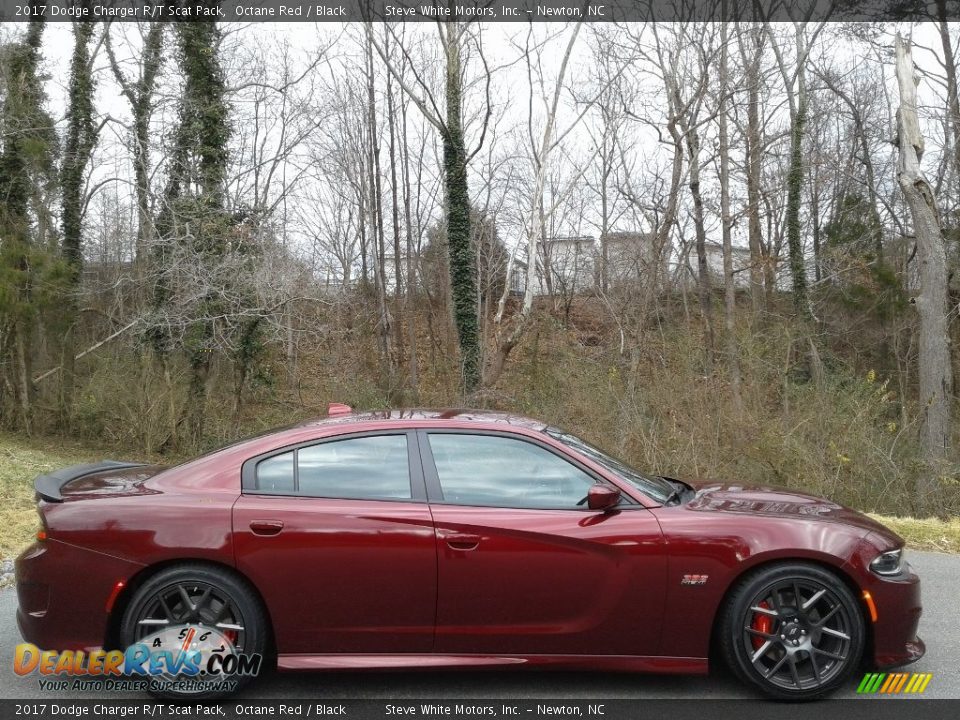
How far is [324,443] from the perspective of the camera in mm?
4312

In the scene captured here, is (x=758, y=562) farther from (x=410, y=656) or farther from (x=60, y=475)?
(x=60, y=475)

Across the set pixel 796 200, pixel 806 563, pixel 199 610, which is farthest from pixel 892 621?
pixel 796 200

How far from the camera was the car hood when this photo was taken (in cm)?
421

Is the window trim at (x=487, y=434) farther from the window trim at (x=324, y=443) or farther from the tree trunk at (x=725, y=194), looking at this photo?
the tree trunk at (x=725, y=194)

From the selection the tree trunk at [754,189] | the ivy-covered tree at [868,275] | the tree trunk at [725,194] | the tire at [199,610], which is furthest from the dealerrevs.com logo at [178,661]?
the ivy-covered tree at [868,275]

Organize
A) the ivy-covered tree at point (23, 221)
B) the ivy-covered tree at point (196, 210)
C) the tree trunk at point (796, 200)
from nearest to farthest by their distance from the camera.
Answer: the ivy-covered tree at point (196, 210) < the ivy-covered tree at point (23, 221) < the tree trunk at point (796, 200)

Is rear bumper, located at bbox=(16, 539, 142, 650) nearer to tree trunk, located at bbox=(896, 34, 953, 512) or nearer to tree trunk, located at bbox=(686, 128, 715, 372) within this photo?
tree trunk, located at bbox=(896, 34, 953, 512)

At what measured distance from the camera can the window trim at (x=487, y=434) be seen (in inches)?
162

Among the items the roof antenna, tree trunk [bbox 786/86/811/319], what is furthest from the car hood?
tree trunk [bbox 786/86/811/319]

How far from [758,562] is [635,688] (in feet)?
3.02

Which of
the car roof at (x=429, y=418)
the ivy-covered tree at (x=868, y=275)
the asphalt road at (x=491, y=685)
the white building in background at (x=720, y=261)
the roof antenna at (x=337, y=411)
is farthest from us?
the white building in background at (x=720, y=261)

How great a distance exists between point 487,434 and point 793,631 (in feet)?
6.01

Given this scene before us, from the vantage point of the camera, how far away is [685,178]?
2092 centimetres

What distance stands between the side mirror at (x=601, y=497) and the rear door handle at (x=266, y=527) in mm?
1569
